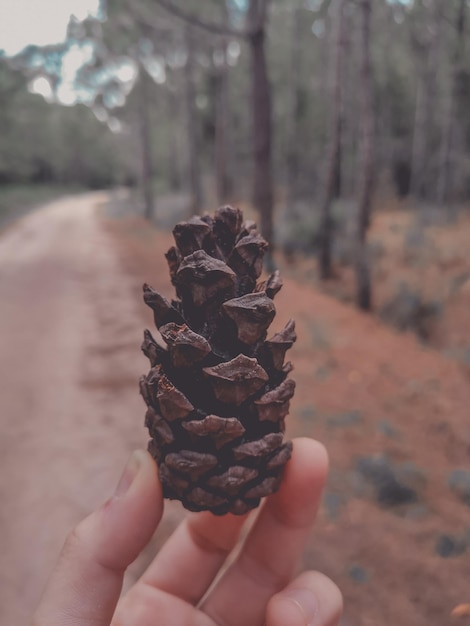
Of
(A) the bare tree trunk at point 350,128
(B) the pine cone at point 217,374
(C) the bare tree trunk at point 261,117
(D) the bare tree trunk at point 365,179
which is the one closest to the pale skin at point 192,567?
(B) the pine cone at point 217,374

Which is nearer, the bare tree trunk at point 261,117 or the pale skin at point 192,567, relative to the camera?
the pale skin at point 192,567

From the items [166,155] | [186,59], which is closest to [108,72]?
[186,59]

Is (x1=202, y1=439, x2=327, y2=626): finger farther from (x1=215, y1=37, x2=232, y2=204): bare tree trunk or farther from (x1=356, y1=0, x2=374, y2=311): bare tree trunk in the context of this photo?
(x1=215, y1=37, x2=232, y2=204): bare tree trunk

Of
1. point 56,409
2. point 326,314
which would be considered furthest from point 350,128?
point 56,409

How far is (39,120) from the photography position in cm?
3822

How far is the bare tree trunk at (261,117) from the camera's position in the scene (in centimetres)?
804

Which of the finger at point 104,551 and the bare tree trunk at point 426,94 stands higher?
the bare tree trunk at point 426,94

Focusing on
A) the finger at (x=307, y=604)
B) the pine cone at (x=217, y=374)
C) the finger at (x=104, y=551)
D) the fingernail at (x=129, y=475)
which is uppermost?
the pine cone at (x=217, y=374)

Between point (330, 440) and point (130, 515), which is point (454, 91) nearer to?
point (330, 440)

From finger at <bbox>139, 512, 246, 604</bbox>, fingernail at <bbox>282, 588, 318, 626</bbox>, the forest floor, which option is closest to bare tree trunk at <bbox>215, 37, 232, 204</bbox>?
the forest floor

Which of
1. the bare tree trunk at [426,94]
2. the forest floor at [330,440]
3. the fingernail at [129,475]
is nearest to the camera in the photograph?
the fingernail at [129,475]

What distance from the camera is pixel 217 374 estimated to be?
4.09ft

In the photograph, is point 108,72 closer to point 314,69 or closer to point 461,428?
point 314,69

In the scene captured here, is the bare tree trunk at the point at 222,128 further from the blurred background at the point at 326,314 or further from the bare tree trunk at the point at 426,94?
the bare tree trunk at the point at 426,94
